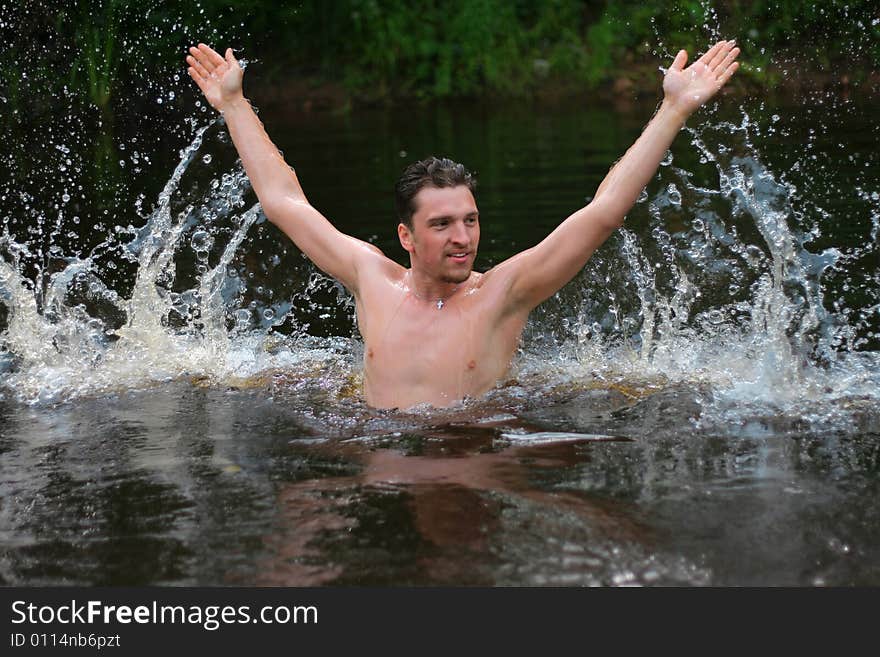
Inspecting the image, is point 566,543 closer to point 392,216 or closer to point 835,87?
point 392,216

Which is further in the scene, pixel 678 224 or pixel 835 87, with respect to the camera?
pixel 835 87

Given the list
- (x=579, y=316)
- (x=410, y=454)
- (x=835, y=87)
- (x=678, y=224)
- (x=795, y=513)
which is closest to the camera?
(x=795, y=513)

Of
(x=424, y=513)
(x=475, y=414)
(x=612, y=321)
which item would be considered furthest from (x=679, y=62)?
(x=612, y=321)

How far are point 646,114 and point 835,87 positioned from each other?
7.72 ft

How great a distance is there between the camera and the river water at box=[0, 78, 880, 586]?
3.79 meters

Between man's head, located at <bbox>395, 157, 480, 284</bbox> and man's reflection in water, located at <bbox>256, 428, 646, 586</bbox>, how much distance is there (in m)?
0.70

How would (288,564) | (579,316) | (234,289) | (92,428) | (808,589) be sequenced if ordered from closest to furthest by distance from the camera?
(808,589)
(288,564)
(92,428)
(579,316)
(234,289)

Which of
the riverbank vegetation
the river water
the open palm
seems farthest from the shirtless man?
the riverbank vegetation

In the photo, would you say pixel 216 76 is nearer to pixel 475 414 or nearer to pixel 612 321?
pixel 475 414

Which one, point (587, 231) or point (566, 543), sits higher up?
point (587, 231)

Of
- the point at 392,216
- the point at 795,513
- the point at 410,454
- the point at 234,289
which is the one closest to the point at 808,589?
the point at 795,513

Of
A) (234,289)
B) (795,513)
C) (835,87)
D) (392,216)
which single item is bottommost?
(795,513)

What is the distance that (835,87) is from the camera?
16.2 metres

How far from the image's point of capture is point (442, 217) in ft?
16.5
